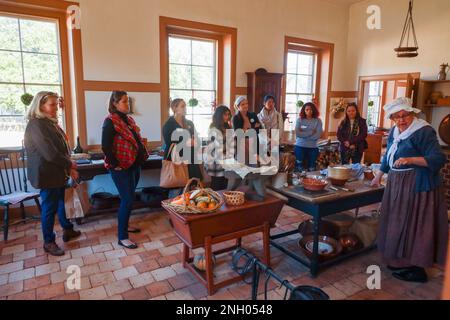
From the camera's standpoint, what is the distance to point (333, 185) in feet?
9.59

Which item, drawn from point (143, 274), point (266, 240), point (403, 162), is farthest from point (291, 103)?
point (143, 274)

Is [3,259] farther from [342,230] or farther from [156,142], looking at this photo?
[342,230]

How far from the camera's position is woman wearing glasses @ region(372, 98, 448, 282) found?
249 centimetres

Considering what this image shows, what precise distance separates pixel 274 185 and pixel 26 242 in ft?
8.61

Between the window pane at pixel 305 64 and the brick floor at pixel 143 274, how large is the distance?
386 centimetres

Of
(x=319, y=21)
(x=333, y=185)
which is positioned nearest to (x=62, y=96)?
(x=333, y=185)

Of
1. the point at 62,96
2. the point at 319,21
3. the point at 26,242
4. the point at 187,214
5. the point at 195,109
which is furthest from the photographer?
the point at 319,21

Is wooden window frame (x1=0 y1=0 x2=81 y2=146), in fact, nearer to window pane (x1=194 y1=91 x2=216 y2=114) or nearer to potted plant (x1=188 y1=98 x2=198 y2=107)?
potted plant (x1=188 y1=98 x2=198 y2=107)

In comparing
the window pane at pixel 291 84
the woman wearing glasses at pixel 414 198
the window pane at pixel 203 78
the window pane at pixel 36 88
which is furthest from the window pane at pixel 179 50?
the woman wearing glasses at pixel 414 198

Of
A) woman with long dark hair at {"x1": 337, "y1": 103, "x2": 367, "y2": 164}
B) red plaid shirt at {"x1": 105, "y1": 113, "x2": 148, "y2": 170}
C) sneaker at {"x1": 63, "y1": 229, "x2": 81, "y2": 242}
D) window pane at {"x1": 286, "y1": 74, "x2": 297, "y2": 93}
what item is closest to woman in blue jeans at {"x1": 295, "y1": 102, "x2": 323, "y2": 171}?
woman with long dark hair at {"x1": 337, "y1": 103, "x2": 367, "y2": 164}

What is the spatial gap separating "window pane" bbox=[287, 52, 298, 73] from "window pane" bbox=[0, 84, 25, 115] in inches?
171

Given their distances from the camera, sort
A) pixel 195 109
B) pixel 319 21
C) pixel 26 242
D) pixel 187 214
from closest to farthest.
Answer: pixel 187 214 < pixel 26 242 < pixel 195 109 < pixel 319 21

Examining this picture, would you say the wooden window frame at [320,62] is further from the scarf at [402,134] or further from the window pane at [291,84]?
the scarf at [402,134]

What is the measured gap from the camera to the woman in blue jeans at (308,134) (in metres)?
4.66
